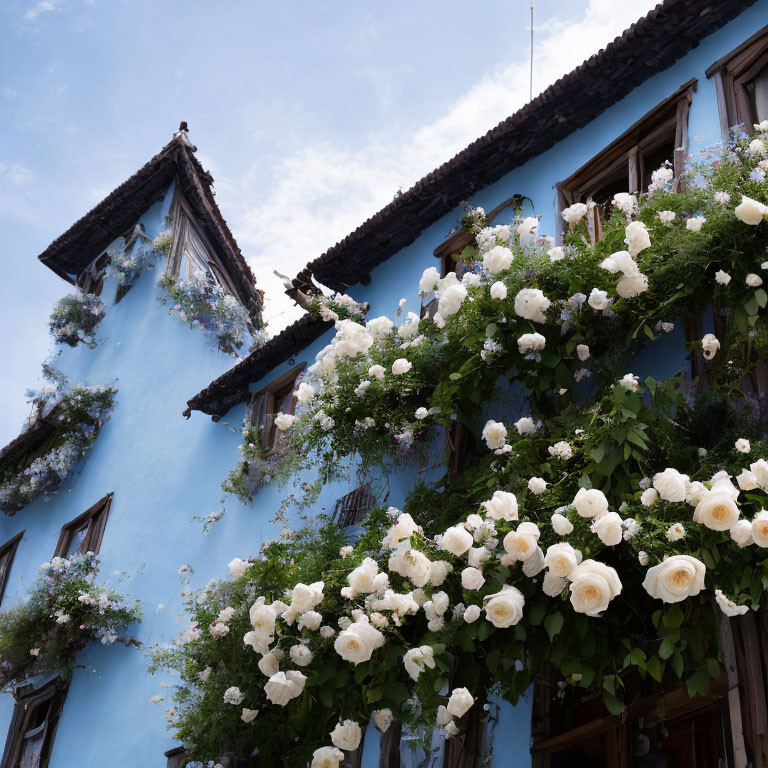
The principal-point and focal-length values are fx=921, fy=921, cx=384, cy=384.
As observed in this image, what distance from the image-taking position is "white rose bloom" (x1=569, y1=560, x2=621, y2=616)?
4.15 meters

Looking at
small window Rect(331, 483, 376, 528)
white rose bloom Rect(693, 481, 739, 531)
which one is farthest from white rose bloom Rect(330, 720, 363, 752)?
small window Rect(331, 483, 376, 528)

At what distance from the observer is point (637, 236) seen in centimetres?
543

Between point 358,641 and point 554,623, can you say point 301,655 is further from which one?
point 554,623

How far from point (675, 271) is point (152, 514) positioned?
8083 mm

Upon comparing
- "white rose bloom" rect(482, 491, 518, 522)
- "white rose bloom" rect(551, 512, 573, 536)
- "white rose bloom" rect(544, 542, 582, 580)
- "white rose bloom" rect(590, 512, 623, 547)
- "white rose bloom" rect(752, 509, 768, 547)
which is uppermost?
"white rose bloom" rect(482, 491, 518, 522)

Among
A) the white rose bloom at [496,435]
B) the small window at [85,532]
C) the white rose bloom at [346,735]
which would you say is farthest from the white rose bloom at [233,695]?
the small window at [85,532]

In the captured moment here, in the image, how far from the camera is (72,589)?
11070mm

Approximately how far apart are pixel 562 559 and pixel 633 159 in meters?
4.22

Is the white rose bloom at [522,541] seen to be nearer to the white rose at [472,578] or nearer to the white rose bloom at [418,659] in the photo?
the white rose at [472,578]

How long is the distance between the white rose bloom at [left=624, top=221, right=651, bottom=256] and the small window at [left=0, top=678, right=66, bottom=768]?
9.10 metres

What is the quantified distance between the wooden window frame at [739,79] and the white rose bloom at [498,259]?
6.32ft

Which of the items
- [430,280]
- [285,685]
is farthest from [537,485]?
[430,280]

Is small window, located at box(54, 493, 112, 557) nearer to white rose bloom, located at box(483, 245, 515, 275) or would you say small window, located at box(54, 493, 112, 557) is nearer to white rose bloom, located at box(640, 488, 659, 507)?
white rose bloom, located at box(483, 245, 515, 275)

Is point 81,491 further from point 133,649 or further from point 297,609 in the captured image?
point 297,609
